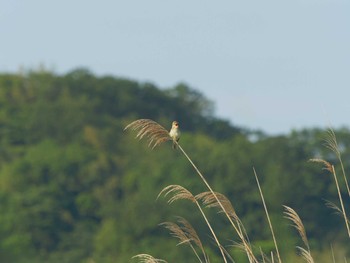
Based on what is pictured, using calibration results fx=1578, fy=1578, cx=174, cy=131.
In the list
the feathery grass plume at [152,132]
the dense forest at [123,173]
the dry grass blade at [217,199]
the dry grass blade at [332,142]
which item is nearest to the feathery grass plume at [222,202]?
the dry grass blade at [217,199]

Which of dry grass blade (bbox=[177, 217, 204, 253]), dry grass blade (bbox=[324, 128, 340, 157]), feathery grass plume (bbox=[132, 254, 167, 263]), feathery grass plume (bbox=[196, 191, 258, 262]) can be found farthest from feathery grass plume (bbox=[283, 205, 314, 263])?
feathery grass plume (bbox=[132, 254, 167, 263])

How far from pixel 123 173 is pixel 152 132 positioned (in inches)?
2724

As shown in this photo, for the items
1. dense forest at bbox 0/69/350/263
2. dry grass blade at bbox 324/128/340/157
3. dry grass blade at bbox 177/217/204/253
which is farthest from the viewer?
dense forest at bbox 0/69/350/263

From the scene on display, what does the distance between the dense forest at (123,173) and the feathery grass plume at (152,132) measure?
41.6 meters

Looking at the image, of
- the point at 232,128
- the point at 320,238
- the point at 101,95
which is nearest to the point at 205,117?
the point at 232,128

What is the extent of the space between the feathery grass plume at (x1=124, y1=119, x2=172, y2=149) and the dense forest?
4162 centimetres

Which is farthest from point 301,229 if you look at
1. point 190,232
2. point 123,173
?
point 123,173

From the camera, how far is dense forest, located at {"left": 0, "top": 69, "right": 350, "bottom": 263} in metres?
60.7

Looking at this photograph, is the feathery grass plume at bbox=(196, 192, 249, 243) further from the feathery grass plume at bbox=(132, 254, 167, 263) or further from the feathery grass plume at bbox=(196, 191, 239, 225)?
the feathery grass plume at bbox=(132, 254, 167, 263)

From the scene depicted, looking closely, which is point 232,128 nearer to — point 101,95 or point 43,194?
point 101,95

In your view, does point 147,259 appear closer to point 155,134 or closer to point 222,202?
point 222,202

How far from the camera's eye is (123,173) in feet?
251

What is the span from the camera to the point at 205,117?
3664 inches

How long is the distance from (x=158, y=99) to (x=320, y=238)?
2614cm
